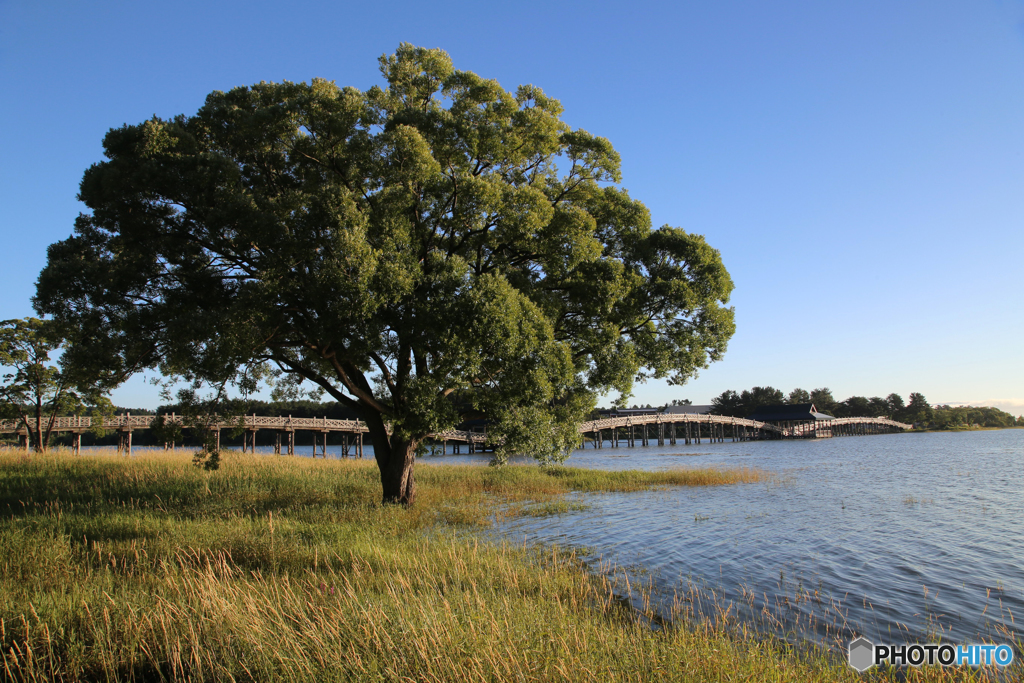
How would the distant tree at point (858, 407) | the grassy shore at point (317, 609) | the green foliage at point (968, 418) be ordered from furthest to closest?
the distant tree at point (858, 407) → the green foliage at point (968, 418) → the grassy shore at point (317, 609)

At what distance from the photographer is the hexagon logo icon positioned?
6118 millimetres

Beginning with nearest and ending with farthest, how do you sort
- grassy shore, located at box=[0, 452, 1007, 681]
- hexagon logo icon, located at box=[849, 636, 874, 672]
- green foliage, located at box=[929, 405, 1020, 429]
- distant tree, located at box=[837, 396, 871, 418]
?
grassy shore, located at box=[0, 452, 1007, 681] → hexagon logo icon, located at box=[849, 636, 874, 672] → green foliage, located at box=[929, 405, 1020, 429] → distant tree, located at box=[837, 396, 871, 418]

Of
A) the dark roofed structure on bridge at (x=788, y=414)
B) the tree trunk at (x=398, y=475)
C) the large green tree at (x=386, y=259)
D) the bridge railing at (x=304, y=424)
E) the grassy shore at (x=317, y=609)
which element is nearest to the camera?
the grassy shore at (x=317, y=609)

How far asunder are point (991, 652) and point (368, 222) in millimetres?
12559

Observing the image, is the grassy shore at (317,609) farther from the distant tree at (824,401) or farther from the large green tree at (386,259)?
the distant tree at (824,401)

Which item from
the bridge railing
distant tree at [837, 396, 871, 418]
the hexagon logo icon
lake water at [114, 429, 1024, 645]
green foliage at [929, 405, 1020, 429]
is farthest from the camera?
distant tree at [837, 396, 871, 418]

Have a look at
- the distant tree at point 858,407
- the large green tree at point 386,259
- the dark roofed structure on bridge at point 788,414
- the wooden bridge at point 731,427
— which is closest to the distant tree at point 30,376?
the large green tree at point 386,259

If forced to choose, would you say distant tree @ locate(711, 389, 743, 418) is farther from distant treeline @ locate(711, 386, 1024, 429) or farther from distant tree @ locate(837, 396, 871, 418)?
distant tree @ locate(837, 396, 871, 418)

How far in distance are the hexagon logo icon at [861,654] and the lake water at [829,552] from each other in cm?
43

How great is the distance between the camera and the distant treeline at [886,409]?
13375 centimetres

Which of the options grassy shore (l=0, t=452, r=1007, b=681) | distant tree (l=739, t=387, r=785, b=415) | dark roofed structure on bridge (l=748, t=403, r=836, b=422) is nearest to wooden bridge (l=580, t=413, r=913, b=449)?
dark roofed structure on bridge (l=748, t=403, r=836, b=422)

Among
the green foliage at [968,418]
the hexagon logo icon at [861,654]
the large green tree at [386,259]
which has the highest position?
the large green tree at [386,259]

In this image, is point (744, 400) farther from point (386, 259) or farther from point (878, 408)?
point (386, 259)

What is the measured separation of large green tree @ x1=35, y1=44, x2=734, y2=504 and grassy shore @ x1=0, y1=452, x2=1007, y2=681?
12.0ft
